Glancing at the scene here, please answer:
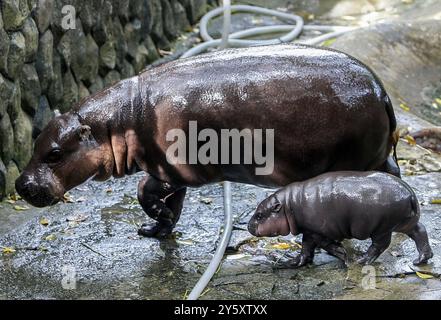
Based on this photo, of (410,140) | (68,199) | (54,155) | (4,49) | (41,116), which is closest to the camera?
(54,155)

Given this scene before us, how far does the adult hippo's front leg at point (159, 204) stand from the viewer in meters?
5.79

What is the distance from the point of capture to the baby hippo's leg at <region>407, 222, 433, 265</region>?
5.40m

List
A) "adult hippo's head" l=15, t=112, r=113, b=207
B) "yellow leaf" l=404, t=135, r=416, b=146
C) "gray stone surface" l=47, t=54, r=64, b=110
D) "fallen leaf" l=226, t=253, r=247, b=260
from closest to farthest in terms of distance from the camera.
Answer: "adult hippo's head" l=15, t=112, r=113, b=207 < "fallen leaf" l=226, t=253, r=247, b=260 < "gray stone surface" l=47, t=54, r=64, b=110 < "yellow leaf" l=404, t=135, r=416, b=146

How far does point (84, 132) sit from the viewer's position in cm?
554

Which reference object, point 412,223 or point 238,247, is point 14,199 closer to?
point 238,247

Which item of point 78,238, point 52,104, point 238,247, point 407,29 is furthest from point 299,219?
point 407,29

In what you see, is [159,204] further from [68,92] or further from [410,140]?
[410,140]

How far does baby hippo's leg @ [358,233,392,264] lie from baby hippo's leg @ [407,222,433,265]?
0.54 feet

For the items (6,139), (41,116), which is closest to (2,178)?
(6,139)

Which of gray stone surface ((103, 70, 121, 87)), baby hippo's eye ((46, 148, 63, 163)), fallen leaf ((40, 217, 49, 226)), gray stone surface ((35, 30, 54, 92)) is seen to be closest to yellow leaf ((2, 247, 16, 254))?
fallen leaf ((40, 217, 49, 226))

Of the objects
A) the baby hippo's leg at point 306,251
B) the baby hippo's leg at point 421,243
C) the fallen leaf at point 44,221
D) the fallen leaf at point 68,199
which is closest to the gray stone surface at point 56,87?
the fallen leaf at point 68,199

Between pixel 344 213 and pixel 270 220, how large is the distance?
0.47 meters

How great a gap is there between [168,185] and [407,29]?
482 cm

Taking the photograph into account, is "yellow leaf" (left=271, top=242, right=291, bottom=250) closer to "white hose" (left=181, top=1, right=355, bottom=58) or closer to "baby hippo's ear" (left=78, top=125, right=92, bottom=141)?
"baby hippo's ear" (left=78, top=125, right=92, bottom=141)
